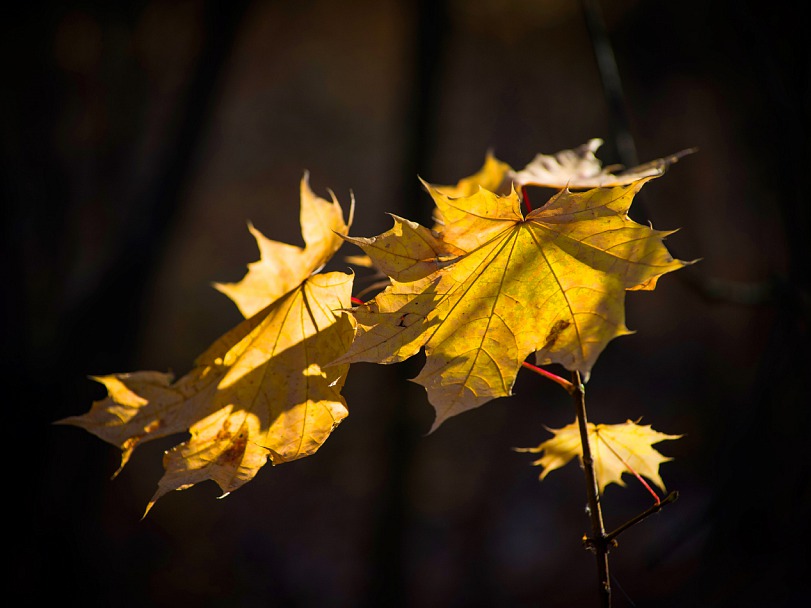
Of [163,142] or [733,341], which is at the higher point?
[163,142]

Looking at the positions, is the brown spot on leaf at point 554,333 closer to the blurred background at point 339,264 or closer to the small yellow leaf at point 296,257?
the small yellow leaf at point 296,257

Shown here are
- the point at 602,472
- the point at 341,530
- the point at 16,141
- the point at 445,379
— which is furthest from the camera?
the point at 341,530

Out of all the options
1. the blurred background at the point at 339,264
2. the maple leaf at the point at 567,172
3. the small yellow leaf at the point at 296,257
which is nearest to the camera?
the small yellow leaf at the point at 296,257

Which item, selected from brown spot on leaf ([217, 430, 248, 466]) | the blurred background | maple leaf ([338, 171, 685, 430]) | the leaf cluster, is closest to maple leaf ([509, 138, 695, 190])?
the leaf cluster

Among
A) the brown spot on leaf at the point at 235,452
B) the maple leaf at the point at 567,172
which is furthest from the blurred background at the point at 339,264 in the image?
the brown spot on leaf at the point at 235,452

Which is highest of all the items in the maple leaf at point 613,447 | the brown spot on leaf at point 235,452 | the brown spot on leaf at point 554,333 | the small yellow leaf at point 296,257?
the small yellow leaf at point 296,257

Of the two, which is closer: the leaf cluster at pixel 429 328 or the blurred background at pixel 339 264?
the leaf cluster at pixel 429 328

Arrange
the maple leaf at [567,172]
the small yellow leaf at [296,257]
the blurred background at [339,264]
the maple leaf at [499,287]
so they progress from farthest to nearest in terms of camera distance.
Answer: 1. the blurred background at [339,264]
2. the maple leaf at [567,172]
3. the small yellow leaf at [296,257]
4. the maple leaf at [499,287]

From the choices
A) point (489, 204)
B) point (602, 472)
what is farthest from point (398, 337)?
point (602, 472)

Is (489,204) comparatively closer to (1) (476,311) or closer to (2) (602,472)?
(1) (476,311)
